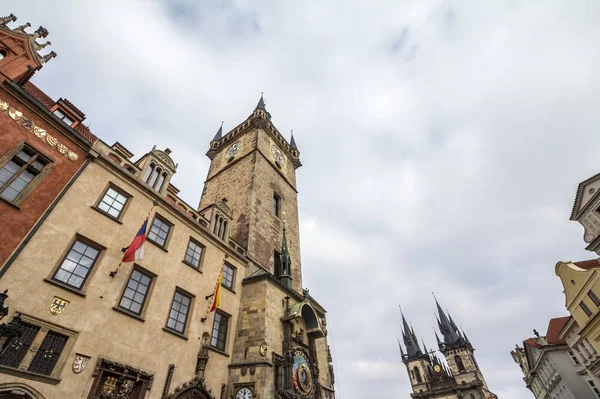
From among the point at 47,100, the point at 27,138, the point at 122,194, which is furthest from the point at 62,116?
the point at 122,194

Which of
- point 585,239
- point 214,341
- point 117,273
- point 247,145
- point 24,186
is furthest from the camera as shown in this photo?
point 247,145

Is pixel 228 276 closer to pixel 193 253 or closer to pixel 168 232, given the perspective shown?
pixel 193 253

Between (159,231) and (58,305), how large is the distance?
4.62 m

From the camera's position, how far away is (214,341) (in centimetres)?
1257

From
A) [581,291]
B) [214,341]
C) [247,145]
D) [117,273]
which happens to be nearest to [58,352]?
[117,273]

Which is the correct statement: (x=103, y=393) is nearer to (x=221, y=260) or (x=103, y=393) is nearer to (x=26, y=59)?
(x=221, y=260)

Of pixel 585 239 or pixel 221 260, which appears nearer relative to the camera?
pixel 221 260

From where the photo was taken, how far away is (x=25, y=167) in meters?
8.90

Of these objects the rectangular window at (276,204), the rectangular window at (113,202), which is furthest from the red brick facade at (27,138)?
the rectangular window at (276,204)

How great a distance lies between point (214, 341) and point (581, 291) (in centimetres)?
2575

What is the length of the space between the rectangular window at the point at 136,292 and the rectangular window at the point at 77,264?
1.40 metres

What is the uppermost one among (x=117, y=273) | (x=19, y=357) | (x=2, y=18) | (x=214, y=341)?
(x=2, y=18)

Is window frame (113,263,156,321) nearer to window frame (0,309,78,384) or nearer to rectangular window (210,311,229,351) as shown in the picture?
window frame (0,309,78,384)

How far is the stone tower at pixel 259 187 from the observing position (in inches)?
741
